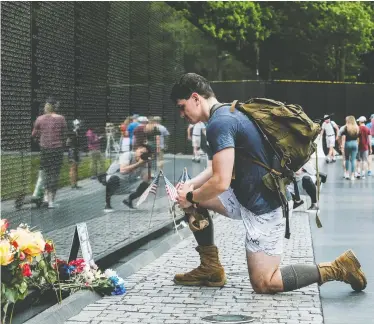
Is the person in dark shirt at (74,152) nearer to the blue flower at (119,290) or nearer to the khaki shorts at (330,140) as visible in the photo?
the blue flower at (119,290)

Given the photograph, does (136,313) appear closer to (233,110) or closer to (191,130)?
(233,110)

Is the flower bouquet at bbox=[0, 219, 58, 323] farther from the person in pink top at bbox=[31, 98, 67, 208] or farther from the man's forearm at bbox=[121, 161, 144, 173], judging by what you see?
the man's forearm at bbox=[121, 161, 144, 173]

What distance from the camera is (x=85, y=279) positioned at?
25.8ft

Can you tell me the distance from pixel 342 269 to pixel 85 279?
6.64 ft

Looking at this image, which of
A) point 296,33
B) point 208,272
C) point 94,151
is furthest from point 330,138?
point 208,272

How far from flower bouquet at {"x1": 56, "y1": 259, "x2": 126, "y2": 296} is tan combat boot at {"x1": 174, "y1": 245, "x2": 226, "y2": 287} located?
2.24 feet

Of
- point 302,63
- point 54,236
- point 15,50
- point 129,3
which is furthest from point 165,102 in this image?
point 302,63

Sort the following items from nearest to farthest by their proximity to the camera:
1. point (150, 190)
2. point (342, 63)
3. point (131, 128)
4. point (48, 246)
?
point (48, 246), point (131, 128), point (150, 190), point (342, 63)

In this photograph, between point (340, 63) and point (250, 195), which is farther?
point (340, 63)

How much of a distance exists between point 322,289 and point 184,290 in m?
1.17

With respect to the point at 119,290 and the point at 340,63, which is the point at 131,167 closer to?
the point at 119,290

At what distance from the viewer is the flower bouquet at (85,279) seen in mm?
7766

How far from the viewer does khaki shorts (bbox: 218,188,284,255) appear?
7.66 m

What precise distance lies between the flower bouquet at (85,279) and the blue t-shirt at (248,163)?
124 centimetres
